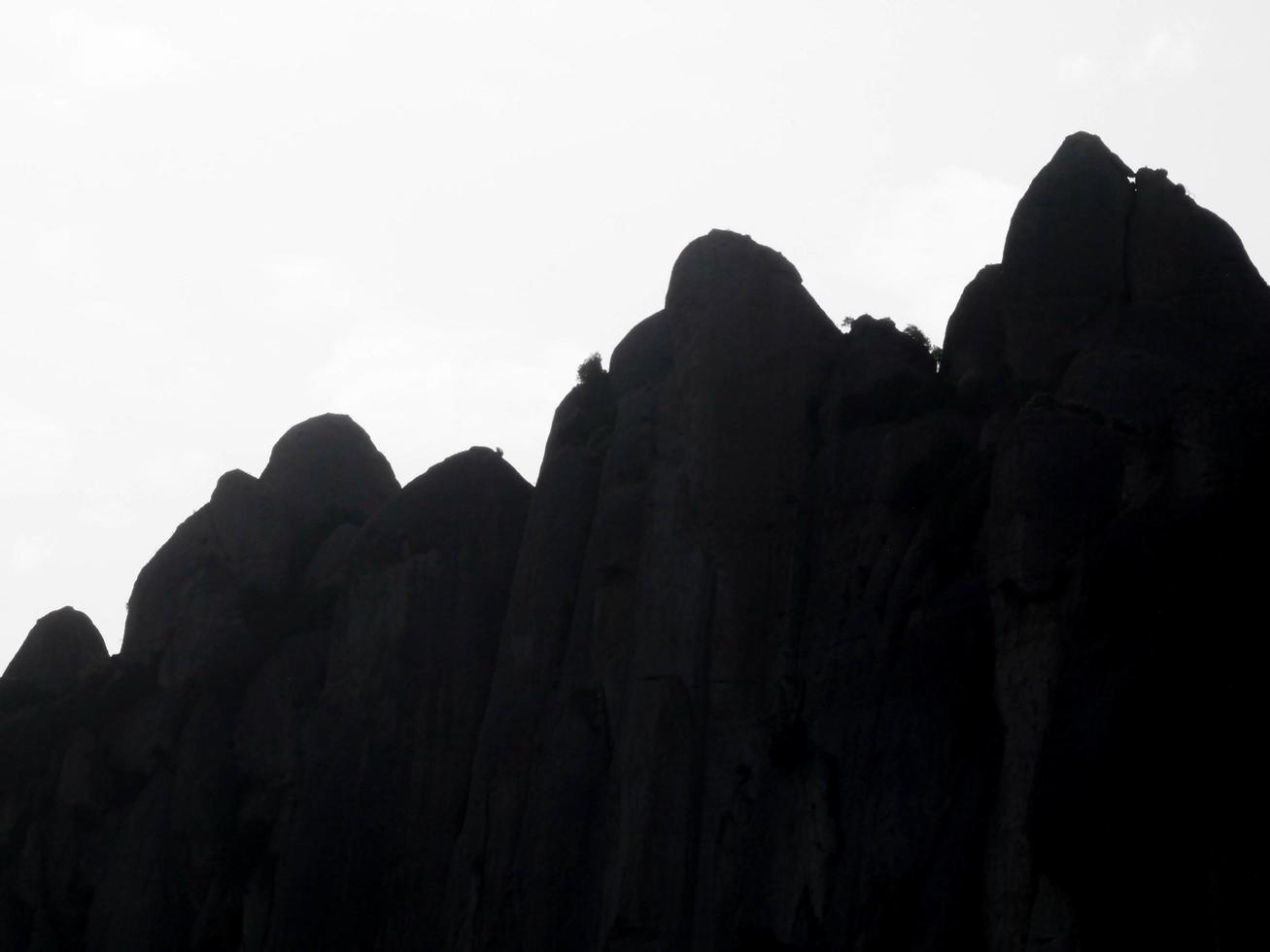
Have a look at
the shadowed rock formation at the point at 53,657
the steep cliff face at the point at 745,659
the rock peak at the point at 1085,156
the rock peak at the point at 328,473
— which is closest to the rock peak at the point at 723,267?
the steep cliff face at the point at 745,659

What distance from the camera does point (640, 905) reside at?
33.0m

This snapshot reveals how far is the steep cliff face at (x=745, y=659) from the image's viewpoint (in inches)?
998

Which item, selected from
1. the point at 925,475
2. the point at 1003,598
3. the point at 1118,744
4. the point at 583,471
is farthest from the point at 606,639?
the point at 1118,744

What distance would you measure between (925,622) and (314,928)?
659 inches

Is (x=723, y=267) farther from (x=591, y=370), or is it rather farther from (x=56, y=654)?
(x=56, y=654)

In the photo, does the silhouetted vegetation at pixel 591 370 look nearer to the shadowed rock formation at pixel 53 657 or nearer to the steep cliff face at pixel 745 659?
the steep cliff face at pixel 745 659

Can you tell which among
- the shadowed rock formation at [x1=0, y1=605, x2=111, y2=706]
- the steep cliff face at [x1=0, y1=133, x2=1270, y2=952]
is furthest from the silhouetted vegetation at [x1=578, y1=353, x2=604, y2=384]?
the shadowed rock formation at [x1=0, y1=605, x2=111, y2=706]

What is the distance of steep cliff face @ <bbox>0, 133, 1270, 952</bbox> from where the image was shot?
83.1ft

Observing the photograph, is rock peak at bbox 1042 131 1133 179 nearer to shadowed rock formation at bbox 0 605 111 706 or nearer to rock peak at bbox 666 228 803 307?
rock peak at bbox 666 228 803 307

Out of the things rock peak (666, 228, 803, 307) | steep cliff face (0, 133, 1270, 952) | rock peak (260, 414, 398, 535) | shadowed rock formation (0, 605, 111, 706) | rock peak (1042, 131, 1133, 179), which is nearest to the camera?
steep cliff face (0, 133, 1270, 952)

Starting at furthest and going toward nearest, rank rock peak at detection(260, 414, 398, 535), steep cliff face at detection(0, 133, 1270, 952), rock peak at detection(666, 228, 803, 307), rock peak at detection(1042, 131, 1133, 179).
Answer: rock peak at detection(260, 414, 398, 535) → rock peak at detection(666, 228, 803, 307) → rock peak at detection(1042, 131, 1133, 179) → steep cliff face at detection(0, 133, 1270, 952)

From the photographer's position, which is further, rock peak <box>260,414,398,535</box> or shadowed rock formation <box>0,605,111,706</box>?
shadowed rock formation <box>0,605,111,706</box>

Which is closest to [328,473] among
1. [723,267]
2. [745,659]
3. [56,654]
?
[56,654]

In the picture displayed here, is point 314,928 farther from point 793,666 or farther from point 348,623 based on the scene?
point 793,666
